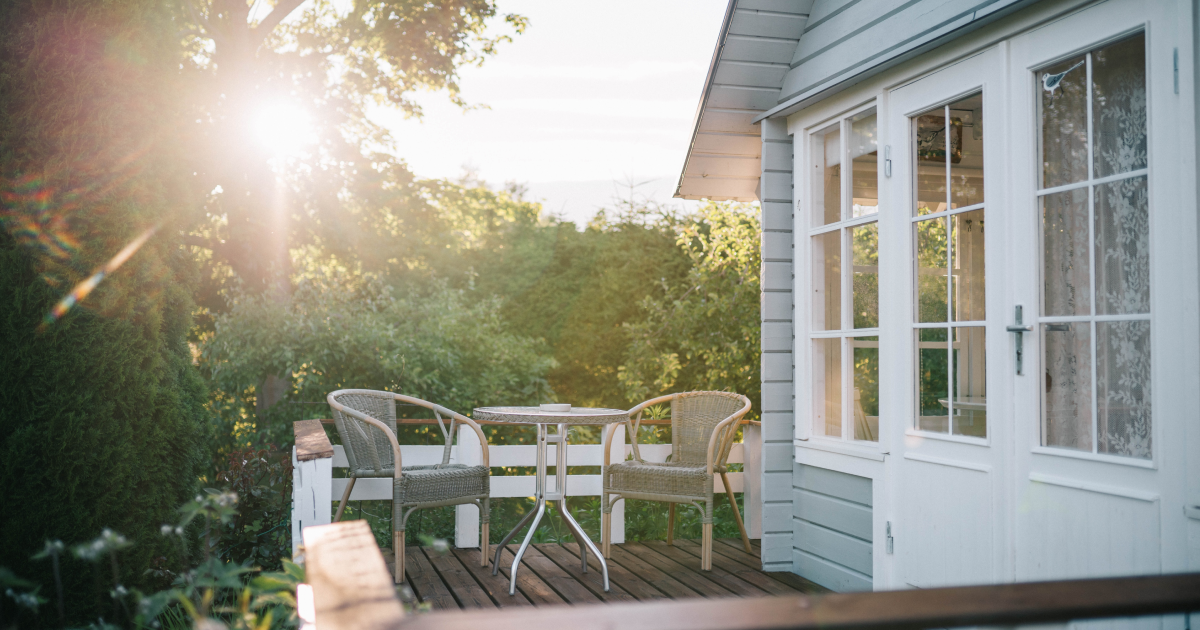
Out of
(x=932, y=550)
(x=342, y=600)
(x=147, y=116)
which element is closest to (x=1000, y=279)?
(x=932, y=550)

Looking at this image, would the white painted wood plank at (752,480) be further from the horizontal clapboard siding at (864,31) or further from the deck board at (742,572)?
the horizontal clapboard siding at (864,31)

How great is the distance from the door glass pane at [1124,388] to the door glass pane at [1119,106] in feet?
1.58

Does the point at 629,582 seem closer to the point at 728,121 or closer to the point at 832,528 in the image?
the point at 832,528

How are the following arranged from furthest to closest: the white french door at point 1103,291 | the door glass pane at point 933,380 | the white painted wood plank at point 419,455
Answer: the white painted wood plank at point 419,455 < the door glass pane at point 933,380 < the white french door at point 1103,291

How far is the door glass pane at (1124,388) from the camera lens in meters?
2.27

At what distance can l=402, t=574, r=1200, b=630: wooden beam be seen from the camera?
0.91 meters

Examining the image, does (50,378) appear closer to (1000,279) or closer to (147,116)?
(147,116)

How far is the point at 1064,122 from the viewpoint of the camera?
2566 mm

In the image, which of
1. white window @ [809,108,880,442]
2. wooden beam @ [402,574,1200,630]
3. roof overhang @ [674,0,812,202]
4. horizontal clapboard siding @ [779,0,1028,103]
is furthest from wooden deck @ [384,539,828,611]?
wooden beam @ [402,574,1200,630]

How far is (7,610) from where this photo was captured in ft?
9.07

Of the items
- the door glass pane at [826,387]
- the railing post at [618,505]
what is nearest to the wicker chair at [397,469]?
the railing post at [618,505]

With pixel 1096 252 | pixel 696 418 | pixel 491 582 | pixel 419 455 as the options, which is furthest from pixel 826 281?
pixel 419 455

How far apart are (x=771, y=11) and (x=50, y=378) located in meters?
3.47

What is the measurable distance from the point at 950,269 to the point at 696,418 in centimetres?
209
